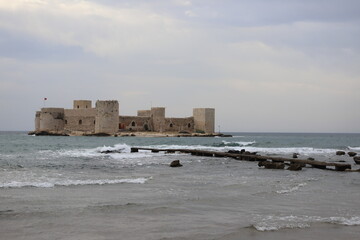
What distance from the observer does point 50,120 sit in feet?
194

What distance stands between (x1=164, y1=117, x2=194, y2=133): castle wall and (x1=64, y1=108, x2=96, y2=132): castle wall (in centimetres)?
1014

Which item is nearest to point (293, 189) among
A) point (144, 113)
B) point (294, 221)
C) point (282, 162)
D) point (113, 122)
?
point (294, 221)

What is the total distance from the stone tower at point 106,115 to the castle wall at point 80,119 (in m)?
2.10

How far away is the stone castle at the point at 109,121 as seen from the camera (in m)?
55.7

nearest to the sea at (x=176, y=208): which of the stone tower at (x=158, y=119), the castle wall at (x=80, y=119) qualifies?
the castle wall at (x=80, y=119)

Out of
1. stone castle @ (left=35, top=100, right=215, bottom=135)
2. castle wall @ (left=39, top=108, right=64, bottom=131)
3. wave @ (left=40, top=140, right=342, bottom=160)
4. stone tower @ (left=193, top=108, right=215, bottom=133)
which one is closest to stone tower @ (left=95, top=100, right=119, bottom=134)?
stone castle @ (left=35, top=100, right=215, bottom=135)

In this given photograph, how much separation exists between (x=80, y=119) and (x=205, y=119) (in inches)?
650

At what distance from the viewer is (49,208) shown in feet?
28.5

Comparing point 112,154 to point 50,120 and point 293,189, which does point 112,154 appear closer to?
point 293,189

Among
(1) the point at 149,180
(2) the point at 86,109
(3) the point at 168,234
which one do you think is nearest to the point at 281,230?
(3) the point at 168,234

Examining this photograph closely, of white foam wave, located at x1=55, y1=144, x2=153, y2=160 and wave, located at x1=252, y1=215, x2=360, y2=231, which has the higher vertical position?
white foam wave, located at x1=55, y1=144, x2=153, y2=160

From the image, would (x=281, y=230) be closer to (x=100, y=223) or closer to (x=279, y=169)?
(x=100, y=223)

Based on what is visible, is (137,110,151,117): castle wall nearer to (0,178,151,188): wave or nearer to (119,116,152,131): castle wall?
(119,116,152,131): castle wall

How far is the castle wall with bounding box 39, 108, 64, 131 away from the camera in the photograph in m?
58.9
